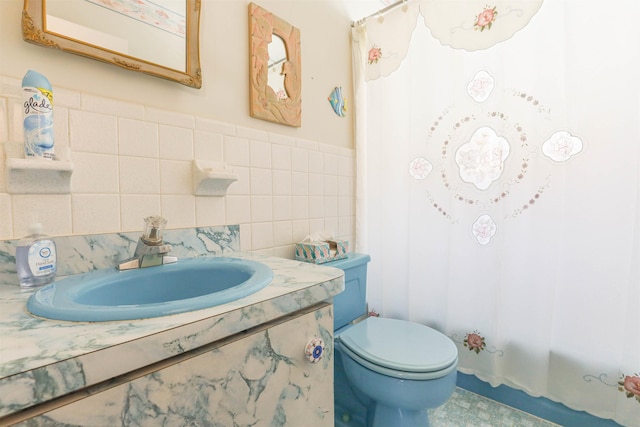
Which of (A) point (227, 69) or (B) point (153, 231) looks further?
(A) point (227, 69)

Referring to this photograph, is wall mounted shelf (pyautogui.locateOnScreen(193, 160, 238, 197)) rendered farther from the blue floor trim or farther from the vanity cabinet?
the blue floor trim

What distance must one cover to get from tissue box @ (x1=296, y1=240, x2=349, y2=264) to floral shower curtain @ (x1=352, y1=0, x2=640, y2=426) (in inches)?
14.6

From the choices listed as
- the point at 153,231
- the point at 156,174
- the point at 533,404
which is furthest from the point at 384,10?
the point at 533,404

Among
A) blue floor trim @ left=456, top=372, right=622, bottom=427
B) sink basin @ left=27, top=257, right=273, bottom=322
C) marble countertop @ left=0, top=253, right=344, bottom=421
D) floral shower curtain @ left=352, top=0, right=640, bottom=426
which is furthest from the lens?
blue floor trim @ left=456, top=372, right=622, bottom=427

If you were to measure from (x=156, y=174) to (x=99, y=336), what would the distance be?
619mm

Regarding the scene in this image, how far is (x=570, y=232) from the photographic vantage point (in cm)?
110

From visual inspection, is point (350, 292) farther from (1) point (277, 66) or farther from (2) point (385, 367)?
(1) point (277, 66)

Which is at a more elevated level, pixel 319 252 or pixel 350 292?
pixel 319 252

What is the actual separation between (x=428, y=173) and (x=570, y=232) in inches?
22.8

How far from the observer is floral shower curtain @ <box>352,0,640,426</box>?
1021mm

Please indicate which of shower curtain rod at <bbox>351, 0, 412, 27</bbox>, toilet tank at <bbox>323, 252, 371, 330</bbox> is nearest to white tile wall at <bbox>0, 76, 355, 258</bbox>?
toilet tank at <bbox>323, 252, 371, 330</bbox>

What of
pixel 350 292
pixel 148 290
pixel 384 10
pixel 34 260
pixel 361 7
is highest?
pixel 361 7

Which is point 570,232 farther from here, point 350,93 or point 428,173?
point 350,93

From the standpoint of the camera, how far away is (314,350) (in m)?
0.63
